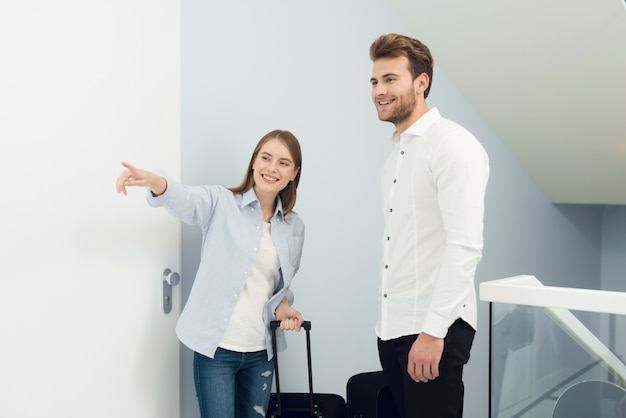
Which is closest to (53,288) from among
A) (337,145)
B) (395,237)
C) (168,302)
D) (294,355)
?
(168,302)

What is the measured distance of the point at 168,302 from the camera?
2.12 m

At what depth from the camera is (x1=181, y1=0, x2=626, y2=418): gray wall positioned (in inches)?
86.9

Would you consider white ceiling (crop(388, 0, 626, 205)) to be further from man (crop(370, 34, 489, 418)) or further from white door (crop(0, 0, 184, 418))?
white door (crop(0, 0, 184, 418))

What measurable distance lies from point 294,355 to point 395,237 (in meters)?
0.97

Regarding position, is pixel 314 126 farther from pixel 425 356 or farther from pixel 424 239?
pixel 425 356

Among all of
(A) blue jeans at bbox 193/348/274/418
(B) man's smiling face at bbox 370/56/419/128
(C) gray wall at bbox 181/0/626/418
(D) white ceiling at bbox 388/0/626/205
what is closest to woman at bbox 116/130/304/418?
(A) blue jeans at bbox 193/348/274/418

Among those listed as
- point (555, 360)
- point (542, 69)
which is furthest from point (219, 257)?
point (542, 69)

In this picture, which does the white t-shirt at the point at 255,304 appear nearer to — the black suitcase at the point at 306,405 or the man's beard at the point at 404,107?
the black suitcase at the point at 306,405

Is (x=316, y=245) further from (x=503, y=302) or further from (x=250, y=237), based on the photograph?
(x=503, y=302)

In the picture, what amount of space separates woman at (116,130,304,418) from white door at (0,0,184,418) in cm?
19

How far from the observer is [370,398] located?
214cm

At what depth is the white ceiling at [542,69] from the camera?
2.66m

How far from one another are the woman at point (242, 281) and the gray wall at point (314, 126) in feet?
0.94

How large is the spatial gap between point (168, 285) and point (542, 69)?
2.03 m
